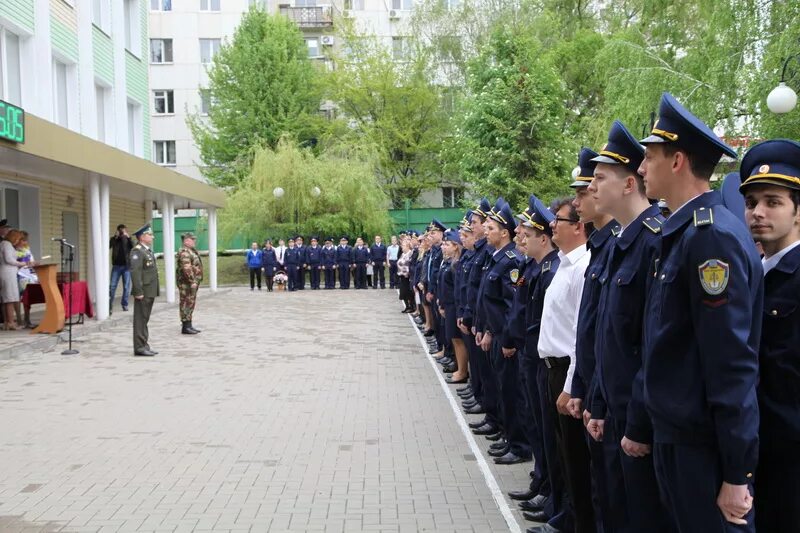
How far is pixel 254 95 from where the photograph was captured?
149 feet

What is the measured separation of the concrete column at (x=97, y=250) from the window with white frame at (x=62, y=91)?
12.5 ft

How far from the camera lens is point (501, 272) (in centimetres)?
725

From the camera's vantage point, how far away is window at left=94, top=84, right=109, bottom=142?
78.5ft

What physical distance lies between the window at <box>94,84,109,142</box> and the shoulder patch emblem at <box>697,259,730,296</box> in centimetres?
2353

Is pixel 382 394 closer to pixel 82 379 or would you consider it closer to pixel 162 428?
pixel 162 428

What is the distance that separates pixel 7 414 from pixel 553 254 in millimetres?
6523

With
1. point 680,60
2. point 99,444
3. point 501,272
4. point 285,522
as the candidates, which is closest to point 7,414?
point 99,444

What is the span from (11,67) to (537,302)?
1715cm

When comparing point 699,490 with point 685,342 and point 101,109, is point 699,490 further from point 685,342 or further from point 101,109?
point 101,109

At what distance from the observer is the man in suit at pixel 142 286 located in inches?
518

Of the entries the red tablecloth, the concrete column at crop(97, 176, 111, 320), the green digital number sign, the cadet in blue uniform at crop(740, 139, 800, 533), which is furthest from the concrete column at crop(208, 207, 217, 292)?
the cadet in blue uniform at crop(740, 139, 800, 533)

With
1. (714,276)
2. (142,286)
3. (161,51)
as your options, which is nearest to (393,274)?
(142,286)

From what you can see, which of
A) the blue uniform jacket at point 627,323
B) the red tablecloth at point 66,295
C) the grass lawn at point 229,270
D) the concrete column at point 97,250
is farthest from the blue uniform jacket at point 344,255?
the blue uniform jacket at point 627,323

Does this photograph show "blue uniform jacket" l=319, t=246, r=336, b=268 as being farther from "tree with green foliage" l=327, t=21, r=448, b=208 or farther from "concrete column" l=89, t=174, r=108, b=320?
"concrete column" l=89, t=174, r=108, b=320
